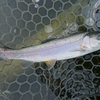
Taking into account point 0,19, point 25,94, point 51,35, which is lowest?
point 25,94

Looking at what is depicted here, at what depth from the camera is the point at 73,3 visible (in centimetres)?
264

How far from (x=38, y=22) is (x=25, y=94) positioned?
79 cm

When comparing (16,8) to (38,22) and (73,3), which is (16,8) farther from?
(73,3)

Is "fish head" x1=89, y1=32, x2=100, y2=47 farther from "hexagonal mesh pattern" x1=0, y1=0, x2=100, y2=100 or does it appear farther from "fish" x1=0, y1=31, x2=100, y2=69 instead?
"hexagonal mesh pattern" x1=0, y1=0, x2=100, y2=100

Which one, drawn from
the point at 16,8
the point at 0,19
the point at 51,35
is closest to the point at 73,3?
the point at 51,35

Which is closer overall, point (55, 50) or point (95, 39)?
point (95, 39)

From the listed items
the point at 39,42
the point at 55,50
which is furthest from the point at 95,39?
the point at 39,42

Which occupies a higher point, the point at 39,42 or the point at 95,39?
the point at 95,39

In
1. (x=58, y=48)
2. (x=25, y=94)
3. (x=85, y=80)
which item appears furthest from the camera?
(x=25, y=94)

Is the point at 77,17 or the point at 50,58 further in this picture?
the point at 77,17

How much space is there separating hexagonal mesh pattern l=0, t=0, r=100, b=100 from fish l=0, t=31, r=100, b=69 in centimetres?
28

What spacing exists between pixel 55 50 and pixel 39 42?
14.7 inches

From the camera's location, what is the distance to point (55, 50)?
2266 mm

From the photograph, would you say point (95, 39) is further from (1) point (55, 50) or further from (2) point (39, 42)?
(2) point (39, 42)
